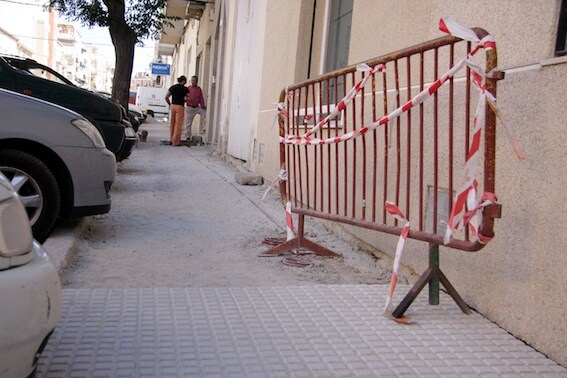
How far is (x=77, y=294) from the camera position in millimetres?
3561

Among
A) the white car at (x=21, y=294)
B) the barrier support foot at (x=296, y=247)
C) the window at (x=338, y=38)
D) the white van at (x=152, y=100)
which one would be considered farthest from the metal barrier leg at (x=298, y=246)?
the white van at (x=152, y=100)

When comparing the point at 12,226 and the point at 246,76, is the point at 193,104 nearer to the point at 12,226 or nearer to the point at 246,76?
the point at 246,76

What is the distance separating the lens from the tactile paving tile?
106 inches

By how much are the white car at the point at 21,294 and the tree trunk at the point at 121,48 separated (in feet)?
48.1

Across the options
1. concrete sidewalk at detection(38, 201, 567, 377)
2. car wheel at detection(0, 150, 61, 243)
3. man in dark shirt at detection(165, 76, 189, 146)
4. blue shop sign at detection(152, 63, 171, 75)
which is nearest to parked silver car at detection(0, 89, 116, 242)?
car wheel at detection(0, 150, 61, 243)

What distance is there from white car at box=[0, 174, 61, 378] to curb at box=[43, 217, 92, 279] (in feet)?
5.81

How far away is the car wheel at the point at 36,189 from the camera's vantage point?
4.72m

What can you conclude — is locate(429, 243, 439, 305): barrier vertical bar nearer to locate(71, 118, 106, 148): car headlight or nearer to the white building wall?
locate(71, 118, 106, 148): car headlight

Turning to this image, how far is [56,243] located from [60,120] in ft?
3.36

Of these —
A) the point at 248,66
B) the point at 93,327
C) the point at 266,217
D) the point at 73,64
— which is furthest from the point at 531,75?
the point at 73,64

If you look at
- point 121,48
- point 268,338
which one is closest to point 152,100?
point 121,48

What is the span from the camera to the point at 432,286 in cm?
351

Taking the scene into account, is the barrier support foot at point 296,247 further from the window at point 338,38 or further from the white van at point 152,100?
the white van at point 152,100

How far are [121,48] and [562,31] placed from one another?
1507 cm
